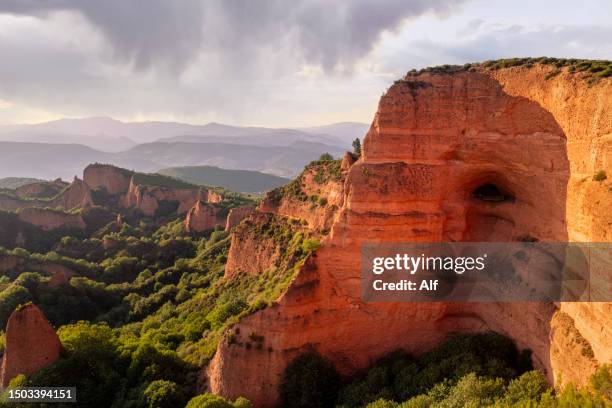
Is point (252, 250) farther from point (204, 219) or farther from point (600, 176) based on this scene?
point (204, 219)

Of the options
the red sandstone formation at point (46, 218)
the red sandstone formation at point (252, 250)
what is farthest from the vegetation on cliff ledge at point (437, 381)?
the red sandstone formation at point (46, 218)

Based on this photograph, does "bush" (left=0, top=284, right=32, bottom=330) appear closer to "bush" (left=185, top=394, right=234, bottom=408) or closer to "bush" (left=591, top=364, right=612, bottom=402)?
"bush" (left=185, top=394, right=234, bottom=408)

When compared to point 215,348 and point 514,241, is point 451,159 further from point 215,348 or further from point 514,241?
point 215,348

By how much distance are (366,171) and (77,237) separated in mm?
59846

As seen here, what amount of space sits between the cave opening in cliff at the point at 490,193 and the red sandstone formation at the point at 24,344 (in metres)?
24.6

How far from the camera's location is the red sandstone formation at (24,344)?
74.0 ft

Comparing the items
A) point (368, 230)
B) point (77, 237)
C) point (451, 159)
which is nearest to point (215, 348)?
point (368, 230)

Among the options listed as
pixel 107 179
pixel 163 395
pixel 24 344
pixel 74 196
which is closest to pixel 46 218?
pixel 74 196

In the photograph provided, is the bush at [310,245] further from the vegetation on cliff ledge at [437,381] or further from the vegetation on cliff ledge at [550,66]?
the vegetation on cliff ledge at [550,66]

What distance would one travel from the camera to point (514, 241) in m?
20.6

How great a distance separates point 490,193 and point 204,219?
50015 mm

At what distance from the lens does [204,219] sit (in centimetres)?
6531

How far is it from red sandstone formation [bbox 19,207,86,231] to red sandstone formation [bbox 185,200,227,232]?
65.9 ft

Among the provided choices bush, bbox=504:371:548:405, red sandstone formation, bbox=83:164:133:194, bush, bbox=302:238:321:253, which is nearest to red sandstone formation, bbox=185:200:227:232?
red sandstone formation, bbox=83:164:133:194
